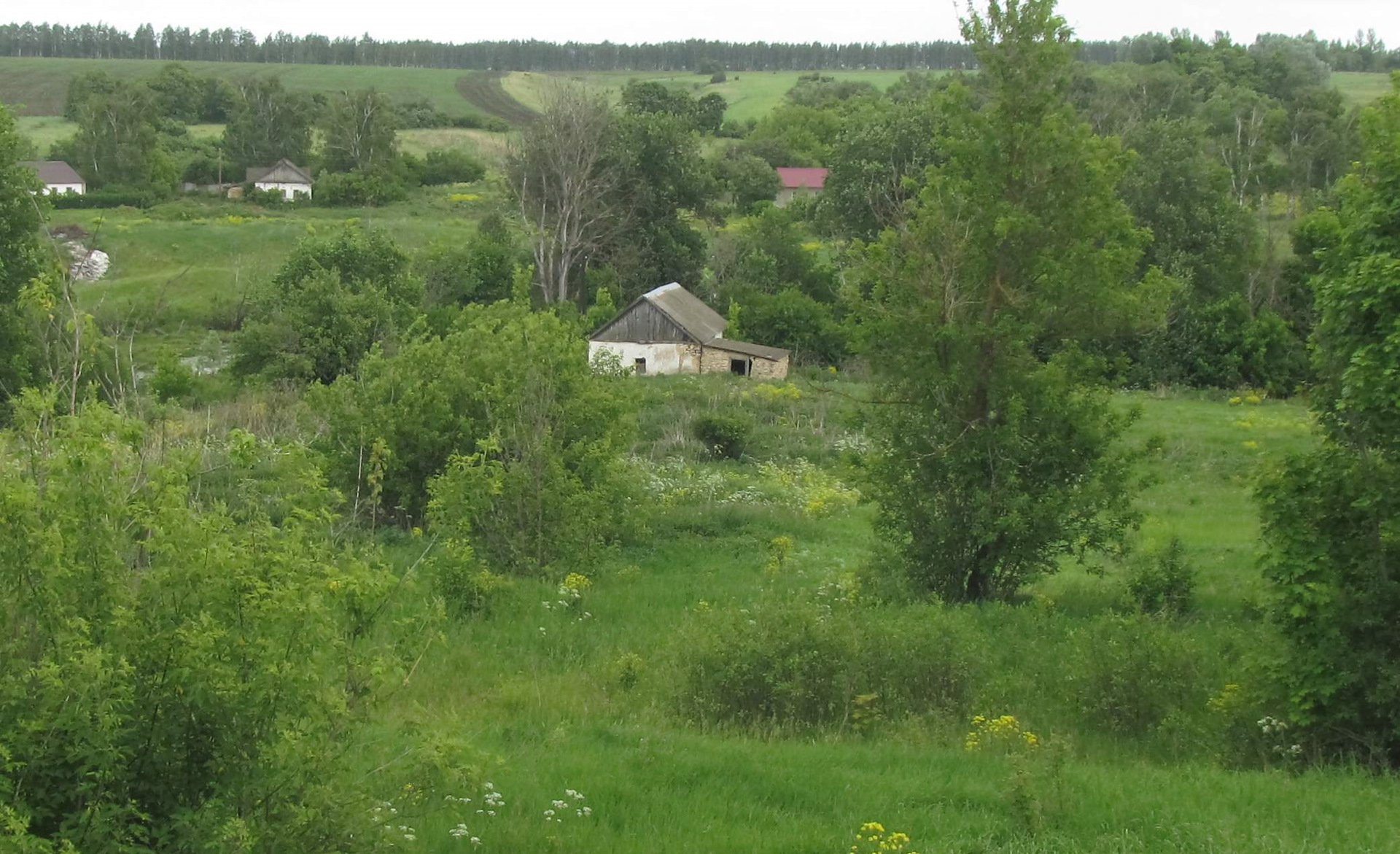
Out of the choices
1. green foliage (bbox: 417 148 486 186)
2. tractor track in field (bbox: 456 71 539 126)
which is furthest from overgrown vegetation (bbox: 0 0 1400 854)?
tractor track in field (bbox: 456 71 539 126)

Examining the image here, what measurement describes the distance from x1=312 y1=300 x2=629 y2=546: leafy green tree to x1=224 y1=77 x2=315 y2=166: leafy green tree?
2913 inches

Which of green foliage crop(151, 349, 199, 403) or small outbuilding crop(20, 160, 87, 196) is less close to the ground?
small outbuilding crop(20, 160, 87, 196)

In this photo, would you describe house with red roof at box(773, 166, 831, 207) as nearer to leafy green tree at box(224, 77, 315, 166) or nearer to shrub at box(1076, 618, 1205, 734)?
leafy green tree at box(224, 77, 315, 166)

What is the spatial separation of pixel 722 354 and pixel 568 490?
106ft

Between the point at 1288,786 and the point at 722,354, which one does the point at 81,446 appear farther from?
the point at 722,354

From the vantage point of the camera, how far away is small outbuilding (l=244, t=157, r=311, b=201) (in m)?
83.8

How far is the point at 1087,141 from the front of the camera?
1581 cm

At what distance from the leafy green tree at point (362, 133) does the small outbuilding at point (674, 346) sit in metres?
39.8

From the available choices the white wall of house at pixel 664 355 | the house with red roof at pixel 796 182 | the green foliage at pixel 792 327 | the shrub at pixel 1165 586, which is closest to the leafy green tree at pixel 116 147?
the house with red roof at pixel 796 182

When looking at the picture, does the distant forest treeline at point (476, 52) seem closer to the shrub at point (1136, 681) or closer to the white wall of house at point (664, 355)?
the white wall of house at point (664, 355)

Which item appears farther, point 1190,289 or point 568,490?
point 1190,289

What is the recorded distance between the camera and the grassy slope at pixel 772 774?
8102 mm

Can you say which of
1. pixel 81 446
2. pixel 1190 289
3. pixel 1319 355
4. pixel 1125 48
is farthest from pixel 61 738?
pixel 1125 48

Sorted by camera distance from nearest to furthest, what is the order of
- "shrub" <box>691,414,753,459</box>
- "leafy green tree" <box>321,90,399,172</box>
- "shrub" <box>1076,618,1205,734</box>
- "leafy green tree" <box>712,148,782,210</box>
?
"shrub" <box>1076,618,1205,734</box>
"shrub" <box>691,414,753,459</box>
"leafy green tree" <box>712,148,782,210</box>
"leafy green tree" <box>321,90,399,172</box>
